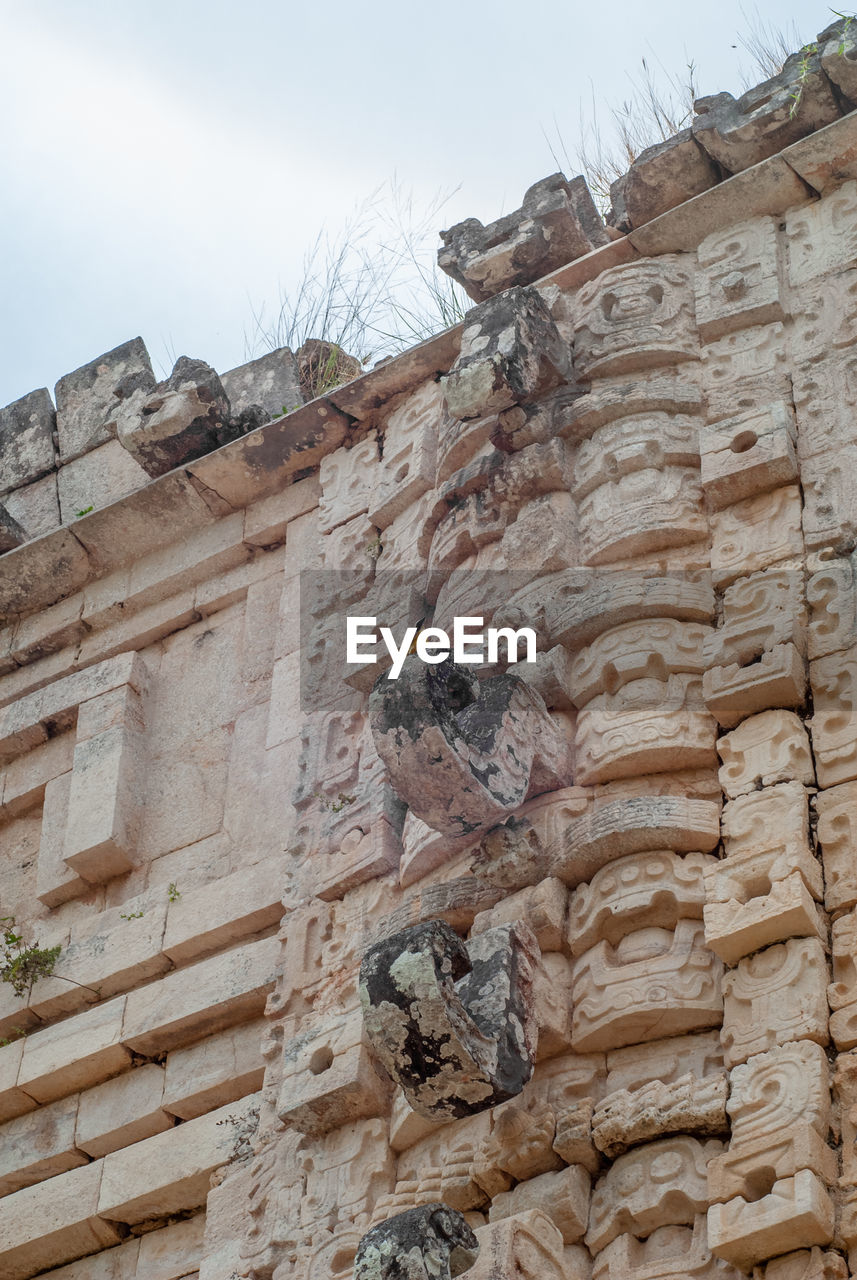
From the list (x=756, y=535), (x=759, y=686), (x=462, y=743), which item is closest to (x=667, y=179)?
(x=756, y=535)

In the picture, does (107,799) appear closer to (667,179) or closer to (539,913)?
(539,913)

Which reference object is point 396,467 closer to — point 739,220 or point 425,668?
point 739,220

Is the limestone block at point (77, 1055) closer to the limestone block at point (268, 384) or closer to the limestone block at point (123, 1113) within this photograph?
the limestone block at point (123, 1113)

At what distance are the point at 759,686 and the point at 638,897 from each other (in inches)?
29.1

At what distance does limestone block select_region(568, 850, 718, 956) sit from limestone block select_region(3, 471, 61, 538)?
4753 mm

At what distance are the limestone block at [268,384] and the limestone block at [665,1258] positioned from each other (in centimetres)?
511

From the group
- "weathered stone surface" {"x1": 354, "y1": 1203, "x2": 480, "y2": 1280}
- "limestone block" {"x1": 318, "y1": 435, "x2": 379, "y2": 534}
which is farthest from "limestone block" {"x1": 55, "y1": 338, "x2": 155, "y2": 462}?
"weathered stone surface" {"x1": 354, "y1": 1203, "x2": 480, "y2": 1280}

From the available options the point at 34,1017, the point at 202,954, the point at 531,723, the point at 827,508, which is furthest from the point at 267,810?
the point at 827,508

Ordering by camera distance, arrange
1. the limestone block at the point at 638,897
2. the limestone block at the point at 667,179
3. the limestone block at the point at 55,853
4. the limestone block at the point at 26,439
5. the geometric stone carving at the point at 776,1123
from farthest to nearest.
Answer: the limestone block at the point at 26,439, the limestone block at the point at 55,853, the limestone block at the point at 667,179, the limestone block at the point at 638,897, the geometric stone carving at the point at 776,1123

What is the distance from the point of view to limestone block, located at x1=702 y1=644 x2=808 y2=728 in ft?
18.9

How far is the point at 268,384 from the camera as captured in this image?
9.41 m

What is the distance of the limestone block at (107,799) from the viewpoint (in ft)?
25.9

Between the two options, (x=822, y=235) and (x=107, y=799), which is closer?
(x=822, y=235)

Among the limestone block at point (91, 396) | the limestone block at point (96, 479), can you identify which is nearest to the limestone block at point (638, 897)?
the limestone block at point (96, 479)
